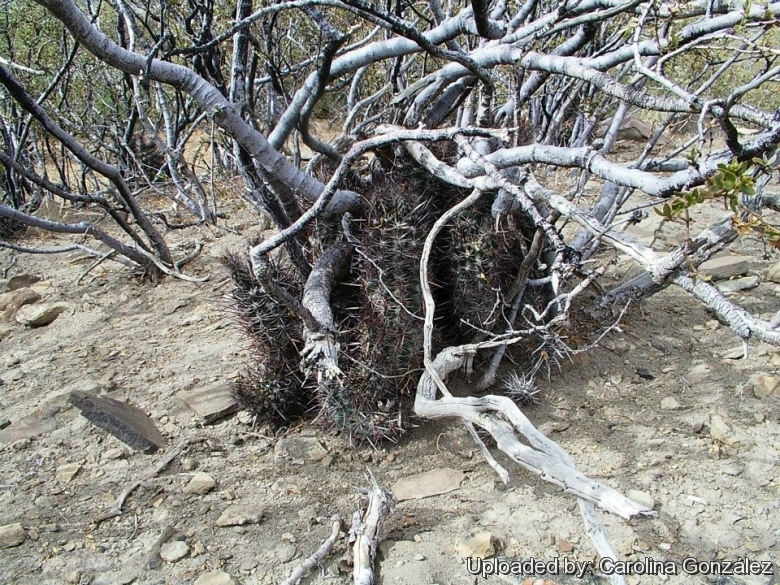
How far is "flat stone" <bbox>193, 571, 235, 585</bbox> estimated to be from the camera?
7.50 feet

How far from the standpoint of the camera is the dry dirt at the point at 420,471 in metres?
2.35

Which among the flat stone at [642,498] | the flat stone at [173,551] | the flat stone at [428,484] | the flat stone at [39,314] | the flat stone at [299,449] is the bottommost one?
the flat stone at [642,498]

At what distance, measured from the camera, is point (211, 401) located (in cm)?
339

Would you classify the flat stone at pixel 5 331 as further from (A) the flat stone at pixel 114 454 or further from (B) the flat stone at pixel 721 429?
(B) the flat stone at pixel 721 429

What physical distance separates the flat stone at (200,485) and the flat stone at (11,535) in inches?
25.9

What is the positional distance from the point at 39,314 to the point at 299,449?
107 inches

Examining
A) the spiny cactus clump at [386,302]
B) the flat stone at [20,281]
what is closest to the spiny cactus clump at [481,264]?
the spiny cactus clump at [386,302]

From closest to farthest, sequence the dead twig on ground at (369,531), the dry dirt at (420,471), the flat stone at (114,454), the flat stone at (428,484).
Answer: the dead twig on ground at (369,531)
the dry dirt at (420,471)
the flat stone at (428,484)
the flat stone at (114,454)

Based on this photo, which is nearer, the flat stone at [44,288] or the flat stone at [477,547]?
the flat stone at [477,547]

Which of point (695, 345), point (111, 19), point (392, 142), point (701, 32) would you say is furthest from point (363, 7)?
point (111, 19)

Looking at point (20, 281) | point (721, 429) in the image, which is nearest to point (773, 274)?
point (721, 429)

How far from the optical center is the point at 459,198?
9.66 ft

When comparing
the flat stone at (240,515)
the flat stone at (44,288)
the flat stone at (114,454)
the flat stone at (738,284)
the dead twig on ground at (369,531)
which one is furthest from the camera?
the flat stone at (44,288)

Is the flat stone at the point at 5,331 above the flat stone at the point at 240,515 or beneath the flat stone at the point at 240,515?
above
